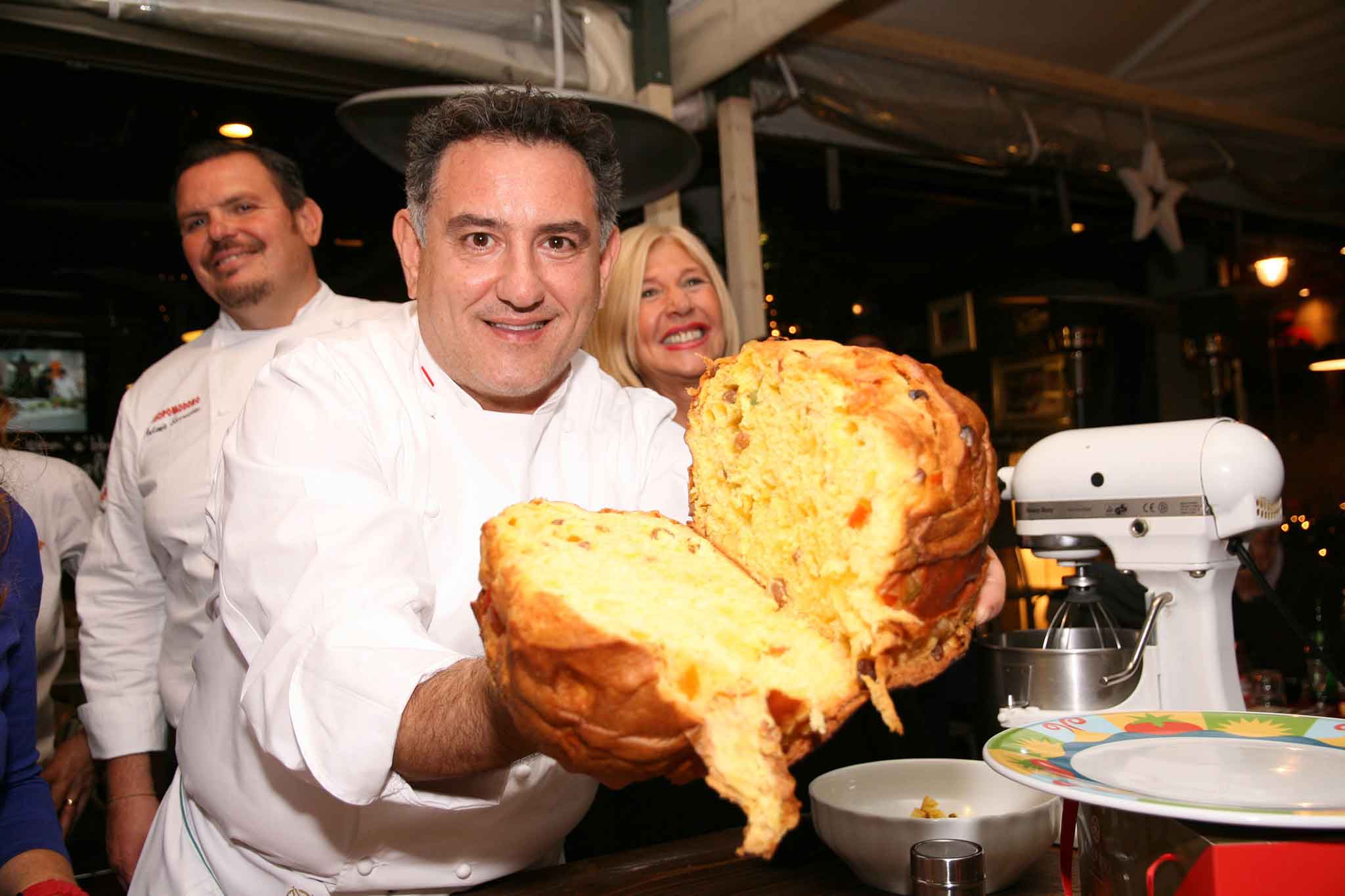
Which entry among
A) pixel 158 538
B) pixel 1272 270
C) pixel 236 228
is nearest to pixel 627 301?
pixel 236 228

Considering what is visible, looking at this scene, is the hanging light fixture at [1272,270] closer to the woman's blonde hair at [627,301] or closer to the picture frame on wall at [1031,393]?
the picture frame on wall at [1031,393]

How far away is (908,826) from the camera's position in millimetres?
1247

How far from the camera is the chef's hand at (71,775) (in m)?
2.58

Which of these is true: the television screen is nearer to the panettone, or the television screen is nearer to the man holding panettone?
the man holding panettone

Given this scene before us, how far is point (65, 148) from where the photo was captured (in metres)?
4.15

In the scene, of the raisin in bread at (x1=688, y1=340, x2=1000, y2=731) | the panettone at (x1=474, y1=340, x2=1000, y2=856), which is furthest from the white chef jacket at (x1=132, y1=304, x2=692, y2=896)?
the raisin in bread at (x1=688, y1=340, x2=1000, y2=731)

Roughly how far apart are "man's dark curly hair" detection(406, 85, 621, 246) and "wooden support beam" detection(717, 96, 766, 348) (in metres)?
1.84

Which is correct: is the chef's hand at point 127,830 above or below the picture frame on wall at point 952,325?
below

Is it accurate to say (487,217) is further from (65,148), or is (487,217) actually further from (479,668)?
(65,148)

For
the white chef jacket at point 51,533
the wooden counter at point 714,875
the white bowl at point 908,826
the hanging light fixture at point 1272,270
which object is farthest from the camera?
the hanging light fixture at point 1272,270

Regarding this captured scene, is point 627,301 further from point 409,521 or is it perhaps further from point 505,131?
point 409,521

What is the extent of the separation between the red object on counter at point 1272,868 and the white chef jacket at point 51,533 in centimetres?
271

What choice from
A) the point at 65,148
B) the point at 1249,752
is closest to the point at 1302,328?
the point at 1249,752

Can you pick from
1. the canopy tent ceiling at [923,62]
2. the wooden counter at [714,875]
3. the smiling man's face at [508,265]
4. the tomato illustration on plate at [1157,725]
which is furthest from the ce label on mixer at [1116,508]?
the canopy tent ceiling at [923,62]
